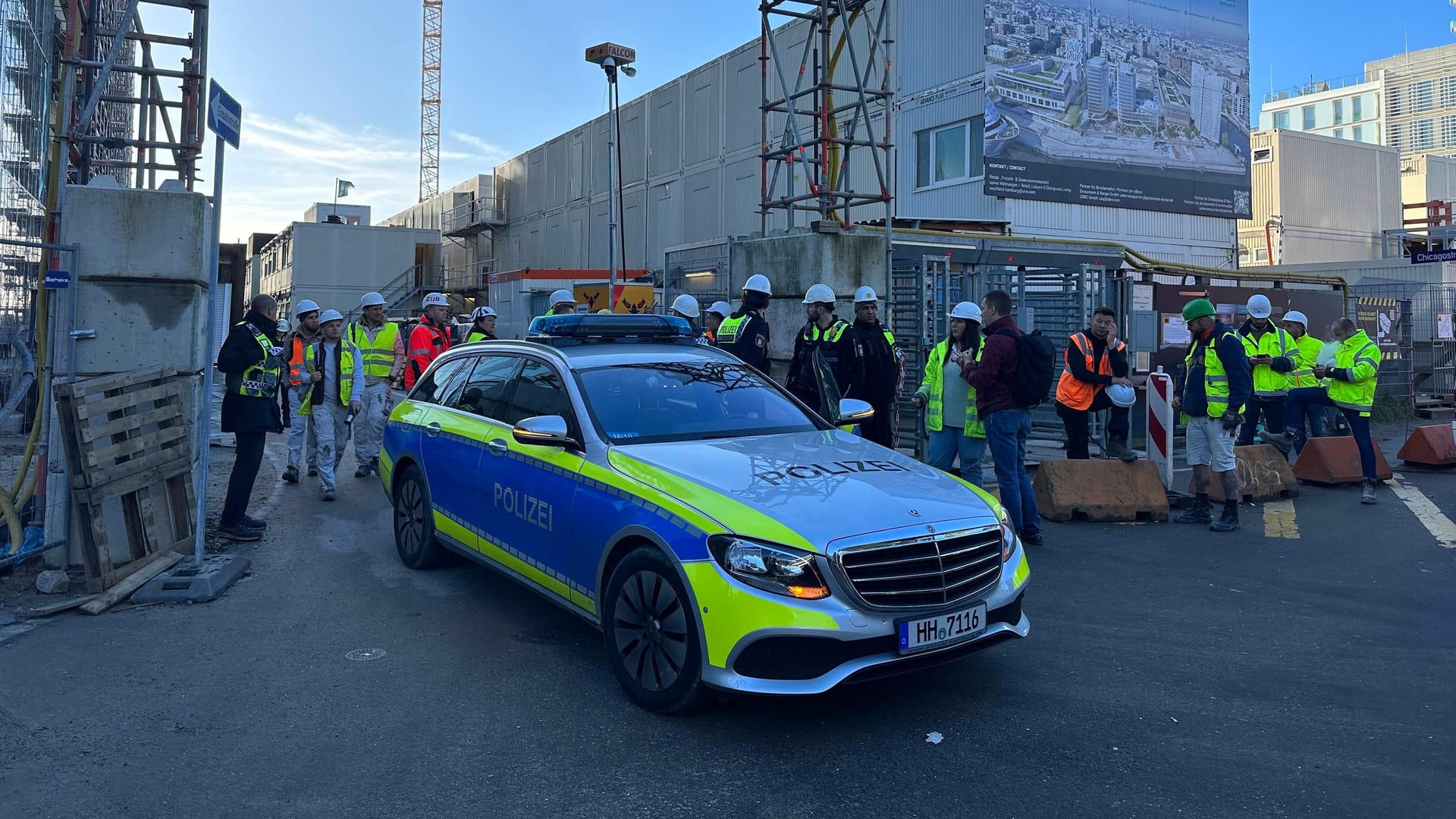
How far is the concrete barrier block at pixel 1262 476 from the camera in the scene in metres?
10.1

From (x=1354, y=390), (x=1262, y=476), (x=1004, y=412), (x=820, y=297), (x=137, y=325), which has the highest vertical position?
(x=820, y=297)

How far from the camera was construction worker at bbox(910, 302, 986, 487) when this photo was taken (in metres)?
8.16

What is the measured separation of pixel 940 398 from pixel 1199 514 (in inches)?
102

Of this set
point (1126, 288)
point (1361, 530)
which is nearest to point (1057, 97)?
point (1126, 288)

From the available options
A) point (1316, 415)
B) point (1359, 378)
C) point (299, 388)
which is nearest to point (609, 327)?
point (299, 388)

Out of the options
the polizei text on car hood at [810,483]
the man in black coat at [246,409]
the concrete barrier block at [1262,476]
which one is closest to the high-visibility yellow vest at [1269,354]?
the concrete barrier block at [1262,476]

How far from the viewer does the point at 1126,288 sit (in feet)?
40.9

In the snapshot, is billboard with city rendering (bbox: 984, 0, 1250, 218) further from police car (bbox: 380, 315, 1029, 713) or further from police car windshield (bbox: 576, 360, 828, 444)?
police car (bbox: 380, 315, 1029, 713)

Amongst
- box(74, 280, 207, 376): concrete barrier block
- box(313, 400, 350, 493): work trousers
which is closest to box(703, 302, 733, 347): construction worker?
box(313, 400, 350, 493): work trousers

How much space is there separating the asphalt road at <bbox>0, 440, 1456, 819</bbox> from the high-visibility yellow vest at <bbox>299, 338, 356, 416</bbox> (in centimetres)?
391

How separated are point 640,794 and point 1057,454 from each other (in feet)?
33.6

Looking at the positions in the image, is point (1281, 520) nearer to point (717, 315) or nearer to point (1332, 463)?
point (1332, 463)

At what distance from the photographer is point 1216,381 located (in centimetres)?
833

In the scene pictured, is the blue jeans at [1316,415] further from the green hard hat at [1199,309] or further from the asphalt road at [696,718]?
the asphalt road at [696,718]
